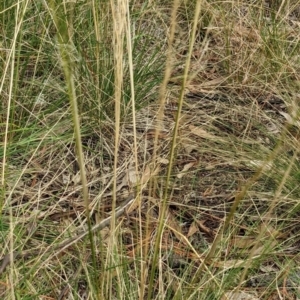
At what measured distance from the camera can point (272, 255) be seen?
1.54 meters

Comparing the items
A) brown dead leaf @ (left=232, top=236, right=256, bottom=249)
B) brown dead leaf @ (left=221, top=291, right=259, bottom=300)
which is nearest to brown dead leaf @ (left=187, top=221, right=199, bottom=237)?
brown dead leaf @ (left=232, top=236, right=256, bottom=249)

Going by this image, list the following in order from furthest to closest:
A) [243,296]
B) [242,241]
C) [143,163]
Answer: [143,163]
[242,241]
[243,296]

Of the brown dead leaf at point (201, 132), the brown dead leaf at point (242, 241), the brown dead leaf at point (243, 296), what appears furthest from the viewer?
the brown dead leaf at point (201, 132)

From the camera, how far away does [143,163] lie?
175 centimetres

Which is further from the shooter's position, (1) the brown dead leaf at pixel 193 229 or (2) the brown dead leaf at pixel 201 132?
(2) the brown dead leaf at pixel 201 132

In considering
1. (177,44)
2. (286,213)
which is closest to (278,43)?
→ (177,44)

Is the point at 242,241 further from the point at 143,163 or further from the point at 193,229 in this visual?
the point at 143,163

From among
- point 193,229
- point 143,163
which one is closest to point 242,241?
point 193,229

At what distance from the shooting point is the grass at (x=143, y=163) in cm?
141

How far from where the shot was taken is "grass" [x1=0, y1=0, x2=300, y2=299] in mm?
1410

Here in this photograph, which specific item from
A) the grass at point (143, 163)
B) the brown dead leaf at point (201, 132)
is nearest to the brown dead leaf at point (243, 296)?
the grass at point (143, 163)

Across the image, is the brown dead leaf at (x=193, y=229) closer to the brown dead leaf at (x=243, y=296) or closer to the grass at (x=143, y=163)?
the grass at (x=143, y=163)

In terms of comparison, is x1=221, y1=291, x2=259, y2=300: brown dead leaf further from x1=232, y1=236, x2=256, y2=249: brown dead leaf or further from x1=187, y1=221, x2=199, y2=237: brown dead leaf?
x1=187, y1=221, x2=199, y2=237: brown dead leaf

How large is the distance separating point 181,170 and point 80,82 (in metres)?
0.44
